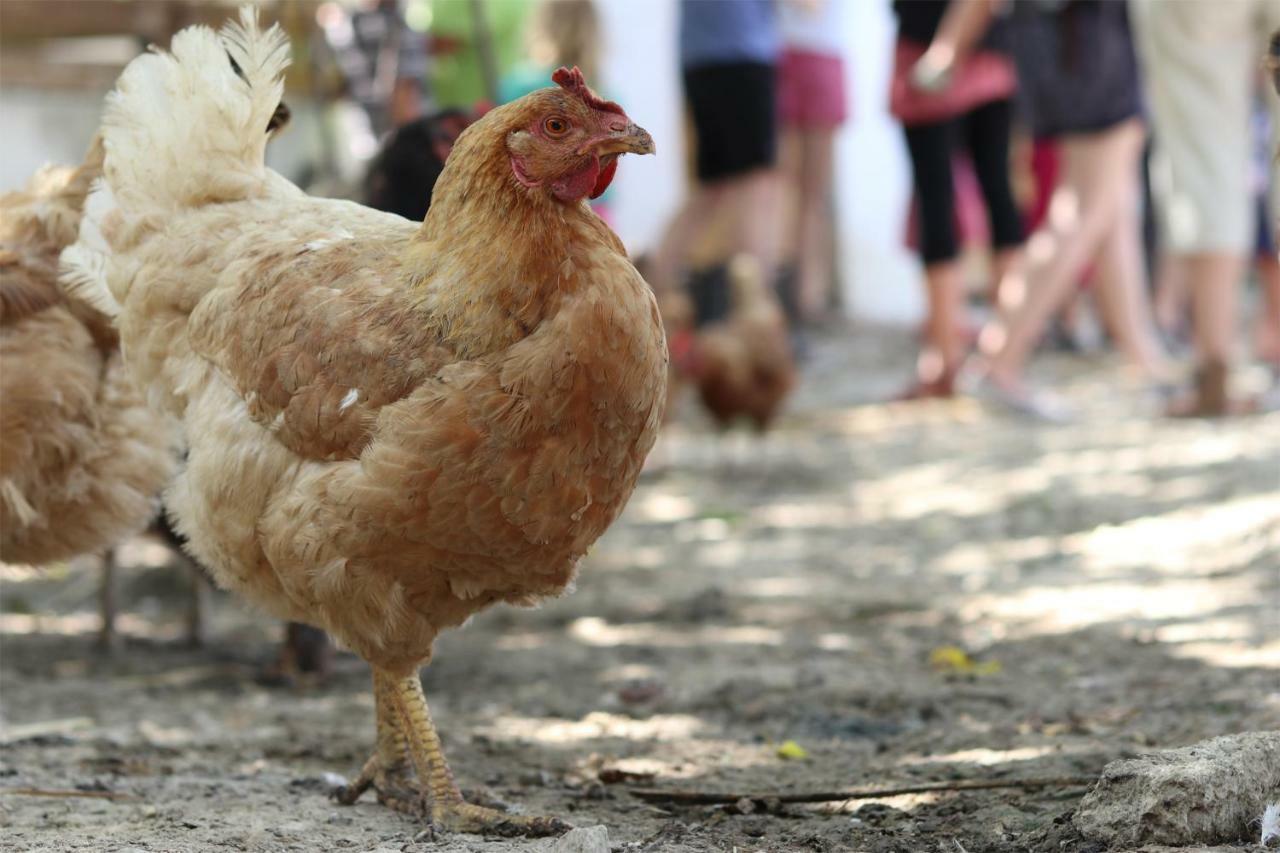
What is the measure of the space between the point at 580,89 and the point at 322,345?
0.70 m

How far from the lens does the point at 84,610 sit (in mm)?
5641

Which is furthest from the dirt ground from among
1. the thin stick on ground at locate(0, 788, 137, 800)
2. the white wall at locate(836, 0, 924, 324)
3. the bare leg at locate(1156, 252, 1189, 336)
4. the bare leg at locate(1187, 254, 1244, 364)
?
the white wall at locate(836, 0, 924, 324)

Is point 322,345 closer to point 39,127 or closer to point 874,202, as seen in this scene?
point 39,127

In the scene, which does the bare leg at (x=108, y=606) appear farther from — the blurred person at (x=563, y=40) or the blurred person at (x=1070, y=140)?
the blurred person at (x=1070, y=140)

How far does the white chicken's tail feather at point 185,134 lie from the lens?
3.44m

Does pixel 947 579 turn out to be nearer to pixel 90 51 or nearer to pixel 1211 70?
pixel 1211 70

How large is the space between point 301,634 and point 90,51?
7.79 metres

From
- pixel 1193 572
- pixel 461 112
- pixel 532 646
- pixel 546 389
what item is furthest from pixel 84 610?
pixel 1193 572

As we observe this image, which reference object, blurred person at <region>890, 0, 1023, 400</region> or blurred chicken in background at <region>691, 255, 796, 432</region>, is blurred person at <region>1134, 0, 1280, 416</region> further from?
blurred chicken in background at <region>691, 255, 796, 432</region>

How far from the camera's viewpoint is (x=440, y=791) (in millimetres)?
3023

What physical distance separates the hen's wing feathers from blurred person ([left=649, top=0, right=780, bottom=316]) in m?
5.06

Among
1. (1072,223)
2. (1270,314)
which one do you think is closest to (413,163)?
(1072,223)

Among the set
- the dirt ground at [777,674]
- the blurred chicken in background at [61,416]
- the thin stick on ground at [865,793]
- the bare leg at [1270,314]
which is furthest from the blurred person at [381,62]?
the bare leg at [1270,314]

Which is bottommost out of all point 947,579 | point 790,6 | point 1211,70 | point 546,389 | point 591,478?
point 947,579
